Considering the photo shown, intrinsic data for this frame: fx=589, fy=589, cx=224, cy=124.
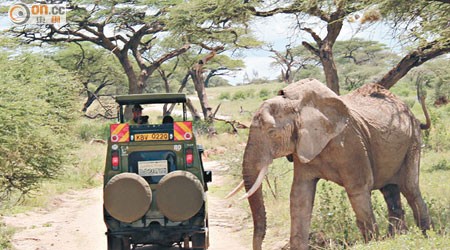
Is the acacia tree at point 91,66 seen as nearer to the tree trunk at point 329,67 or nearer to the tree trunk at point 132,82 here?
the tree trunk at point 132,82

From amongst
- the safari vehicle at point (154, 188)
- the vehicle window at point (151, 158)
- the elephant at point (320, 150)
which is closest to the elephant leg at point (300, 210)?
the elephant at point (320, 150)

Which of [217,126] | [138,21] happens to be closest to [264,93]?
[217,126]

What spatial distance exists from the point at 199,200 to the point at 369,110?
8.22 ft

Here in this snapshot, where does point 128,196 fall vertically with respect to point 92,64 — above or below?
below

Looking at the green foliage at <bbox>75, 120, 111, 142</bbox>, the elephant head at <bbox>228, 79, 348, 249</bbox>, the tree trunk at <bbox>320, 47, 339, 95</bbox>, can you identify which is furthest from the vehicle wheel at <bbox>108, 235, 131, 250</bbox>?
the green foliage at <bbox>75, 120, 111, 142</bbox>

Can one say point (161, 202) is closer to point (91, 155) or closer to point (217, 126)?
point (91, 155)

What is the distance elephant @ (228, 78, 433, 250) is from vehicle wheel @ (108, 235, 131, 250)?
1.79 metres

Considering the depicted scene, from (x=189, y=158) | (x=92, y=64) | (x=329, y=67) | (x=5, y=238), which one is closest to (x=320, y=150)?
(x=189, y=158)

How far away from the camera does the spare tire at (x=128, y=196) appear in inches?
255

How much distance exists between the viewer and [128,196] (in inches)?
256

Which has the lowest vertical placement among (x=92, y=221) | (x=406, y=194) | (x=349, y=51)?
(x=92, y=221)

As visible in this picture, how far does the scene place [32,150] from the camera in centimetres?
841

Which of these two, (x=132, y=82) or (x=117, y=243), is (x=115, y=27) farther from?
(x=117, y=243)

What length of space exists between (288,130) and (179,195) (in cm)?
141
